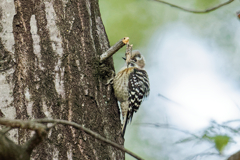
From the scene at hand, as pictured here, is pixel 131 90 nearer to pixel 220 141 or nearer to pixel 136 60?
pixel 136 60

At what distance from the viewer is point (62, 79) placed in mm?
2330

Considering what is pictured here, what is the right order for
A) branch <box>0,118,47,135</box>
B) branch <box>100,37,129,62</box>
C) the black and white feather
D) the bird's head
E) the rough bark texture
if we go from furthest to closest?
the bird's head < the black and white feather < branch <box>100,37,129,62</box> < the rough bark texture < branch <box>0,118,47,135</box>

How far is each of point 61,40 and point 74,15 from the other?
0.36m

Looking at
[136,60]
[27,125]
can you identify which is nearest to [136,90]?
[136,60]

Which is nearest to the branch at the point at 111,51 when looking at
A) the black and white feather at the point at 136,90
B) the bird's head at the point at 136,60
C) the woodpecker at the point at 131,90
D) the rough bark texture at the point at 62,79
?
the rough bark texture at the point at 62,79

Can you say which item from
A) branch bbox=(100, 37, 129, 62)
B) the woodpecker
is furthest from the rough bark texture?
the woodpecker

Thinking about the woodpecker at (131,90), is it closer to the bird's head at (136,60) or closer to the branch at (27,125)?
the bird's head at (136,60)

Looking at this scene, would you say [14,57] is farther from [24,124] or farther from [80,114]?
[24,124]

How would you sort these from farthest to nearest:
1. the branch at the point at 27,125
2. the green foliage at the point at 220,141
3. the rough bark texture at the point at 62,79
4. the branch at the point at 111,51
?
the green foliage at the point at 220,141 < the branch at the point at 111,51 < the rough bark texture at the point at 62,79 < the branch at the point at 27,125

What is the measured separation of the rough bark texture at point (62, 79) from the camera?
2.12 meters

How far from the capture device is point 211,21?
8.52 metres

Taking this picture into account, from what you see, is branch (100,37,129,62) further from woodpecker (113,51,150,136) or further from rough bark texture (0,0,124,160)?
woodpecker (113,51,150,136)

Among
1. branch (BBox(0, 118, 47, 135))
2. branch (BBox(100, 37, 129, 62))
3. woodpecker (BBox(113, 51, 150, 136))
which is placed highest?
woodpecker (BBox(113, 51, 150, 136))

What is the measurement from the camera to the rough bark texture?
6.97 feet
